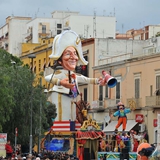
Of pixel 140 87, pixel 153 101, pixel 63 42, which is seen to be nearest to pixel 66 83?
pixel 63 42

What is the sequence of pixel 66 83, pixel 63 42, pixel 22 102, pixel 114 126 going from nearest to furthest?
pixel 66 83 → pixel 63 42 → pixel 22 102 → pixel 114 126

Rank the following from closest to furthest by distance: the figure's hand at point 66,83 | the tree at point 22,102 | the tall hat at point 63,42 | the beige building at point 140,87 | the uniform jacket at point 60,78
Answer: the figure's hand at point 66,83 → the uniform jacket at point 60,78 → the tall hat at point 63,42 → the tree at point 22,102 → the beige building at point 140,87

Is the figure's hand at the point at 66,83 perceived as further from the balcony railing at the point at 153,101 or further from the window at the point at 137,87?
the window at the point at 137,87

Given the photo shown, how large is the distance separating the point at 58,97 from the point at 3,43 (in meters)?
64.1

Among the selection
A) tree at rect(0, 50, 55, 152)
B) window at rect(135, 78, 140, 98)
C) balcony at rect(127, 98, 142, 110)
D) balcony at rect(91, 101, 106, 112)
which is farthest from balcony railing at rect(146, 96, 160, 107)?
tree at rect(0, 50, 55, 152)

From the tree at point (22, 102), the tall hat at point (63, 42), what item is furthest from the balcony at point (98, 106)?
the tall hat at point (63, 42)

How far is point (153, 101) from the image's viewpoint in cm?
5616

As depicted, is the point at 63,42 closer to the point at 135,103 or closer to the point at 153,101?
the point at 153,101

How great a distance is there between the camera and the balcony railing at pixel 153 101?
55.7m

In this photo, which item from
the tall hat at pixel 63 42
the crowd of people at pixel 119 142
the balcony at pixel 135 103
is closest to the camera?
the tall hat at pixel 63 42

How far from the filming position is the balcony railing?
55737mm

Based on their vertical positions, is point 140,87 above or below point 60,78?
above

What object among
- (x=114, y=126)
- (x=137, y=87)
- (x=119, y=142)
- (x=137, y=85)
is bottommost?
(x=119, y=142)

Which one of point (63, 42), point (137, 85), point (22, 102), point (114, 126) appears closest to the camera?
point (63, 42)
